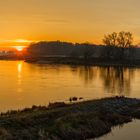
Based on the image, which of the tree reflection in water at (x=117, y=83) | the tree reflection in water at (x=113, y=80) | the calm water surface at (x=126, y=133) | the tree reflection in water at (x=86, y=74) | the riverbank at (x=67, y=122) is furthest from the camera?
the tree reflection in water at (x=86, y=74)

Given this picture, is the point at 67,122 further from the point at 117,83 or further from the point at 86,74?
the point at 86,74

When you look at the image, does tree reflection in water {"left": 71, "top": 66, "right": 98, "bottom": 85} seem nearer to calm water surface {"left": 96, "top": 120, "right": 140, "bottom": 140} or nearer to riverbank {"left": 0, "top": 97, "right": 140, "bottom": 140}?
riverbank {"left": 0, "top": 97, "right": 140, "bottom": 140}

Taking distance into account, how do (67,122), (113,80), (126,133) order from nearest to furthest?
1. (67,122)
2. (126,133)
3. (113,80)

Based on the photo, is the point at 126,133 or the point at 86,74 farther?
the point at 86,74

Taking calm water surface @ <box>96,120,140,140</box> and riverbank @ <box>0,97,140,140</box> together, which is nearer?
riverbank @ <box>0,97,140,140</box>

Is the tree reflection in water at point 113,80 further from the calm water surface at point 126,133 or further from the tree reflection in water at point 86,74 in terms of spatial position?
the calm water surface at point 126,133

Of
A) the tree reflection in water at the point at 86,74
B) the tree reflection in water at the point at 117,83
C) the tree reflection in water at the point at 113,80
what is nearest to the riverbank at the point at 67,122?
the tree reflection in water at the point at 113,80

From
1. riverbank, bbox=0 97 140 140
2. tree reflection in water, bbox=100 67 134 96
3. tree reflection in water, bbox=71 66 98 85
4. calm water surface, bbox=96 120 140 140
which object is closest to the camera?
riverbank, bbox=0 97 140 140

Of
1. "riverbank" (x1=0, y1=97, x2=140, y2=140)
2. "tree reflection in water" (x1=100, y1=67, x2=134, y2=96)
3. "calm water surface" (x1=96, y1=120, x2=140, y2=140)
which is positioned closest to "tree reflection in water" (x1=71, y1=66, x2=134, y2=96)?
"tree reflection in water" (x1=100, y1=67, x2=134, y2=96)

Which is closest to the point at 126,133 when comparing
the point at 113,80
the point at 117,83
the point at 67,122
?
the point at 67,122

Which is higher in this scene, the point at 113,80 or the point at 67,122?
the point at 67,122

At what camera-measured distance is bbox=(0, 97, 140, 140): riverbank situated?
2228cm

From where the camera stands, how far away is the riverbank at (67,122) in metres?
22.3

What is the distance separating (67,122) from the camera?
2555cm
